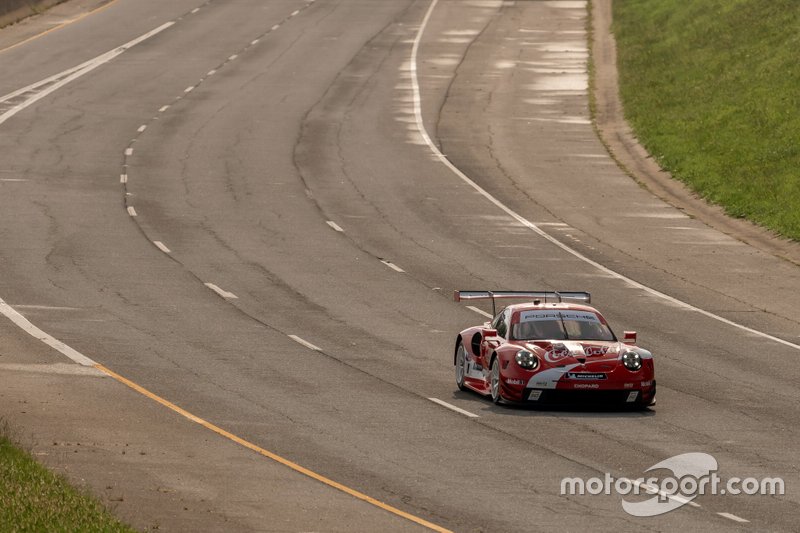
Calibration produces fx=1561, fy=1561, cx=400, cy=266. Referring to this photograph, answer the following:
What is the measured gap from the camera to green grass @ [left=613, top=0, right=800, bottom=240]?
44.4 m

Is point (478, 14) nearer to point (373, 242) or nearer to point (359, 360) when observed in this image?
point (373, 242)

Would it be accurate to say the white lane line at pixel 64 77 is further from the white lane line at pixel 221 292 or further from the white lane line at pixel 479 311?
the white lane line at pixel 479 311

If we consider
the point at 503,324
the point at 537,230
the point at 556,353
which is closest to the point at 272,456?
the point at 556,353

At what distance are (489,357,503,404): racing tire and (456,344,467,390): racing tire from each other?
933 millimetres

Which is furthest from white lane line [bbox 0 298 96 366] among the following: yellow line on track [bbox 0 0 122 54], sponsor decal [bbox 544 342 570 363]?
yellow line on track [bbox 0 0 122 54]

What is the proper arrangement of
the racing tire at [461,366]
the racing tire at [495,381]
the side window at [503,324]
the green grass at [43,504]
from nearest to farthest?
1. the green grass at [43,504]
2. the racing tire at [495,381]
3. the side window at [503,324]
4. the racing tire at [461,366]

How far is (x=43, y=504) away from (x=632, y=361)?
9.30 meters

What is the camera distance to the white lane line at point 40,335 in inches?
953

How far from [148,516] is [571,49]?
181ft

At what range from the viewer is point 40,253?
34625 mm

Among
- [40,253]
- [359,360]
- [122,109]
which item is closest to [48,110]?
[122,109]

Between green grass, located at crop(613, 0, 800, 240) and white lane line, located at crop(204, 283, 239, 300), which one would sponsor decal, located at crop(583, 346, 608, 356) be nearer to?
white lane line, located at crop(204, 283, 239, 300)

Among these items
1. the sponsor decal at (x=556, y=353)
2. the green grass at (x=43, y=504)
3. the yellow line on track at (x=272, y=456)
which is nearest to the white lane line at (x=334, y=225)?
the yellow line on track at (x=272, y=456)

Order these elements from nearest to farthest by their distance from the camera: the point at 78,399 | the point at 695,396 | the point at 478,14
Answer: the point at 78,399
the point at 695,396
the point at 478,14
